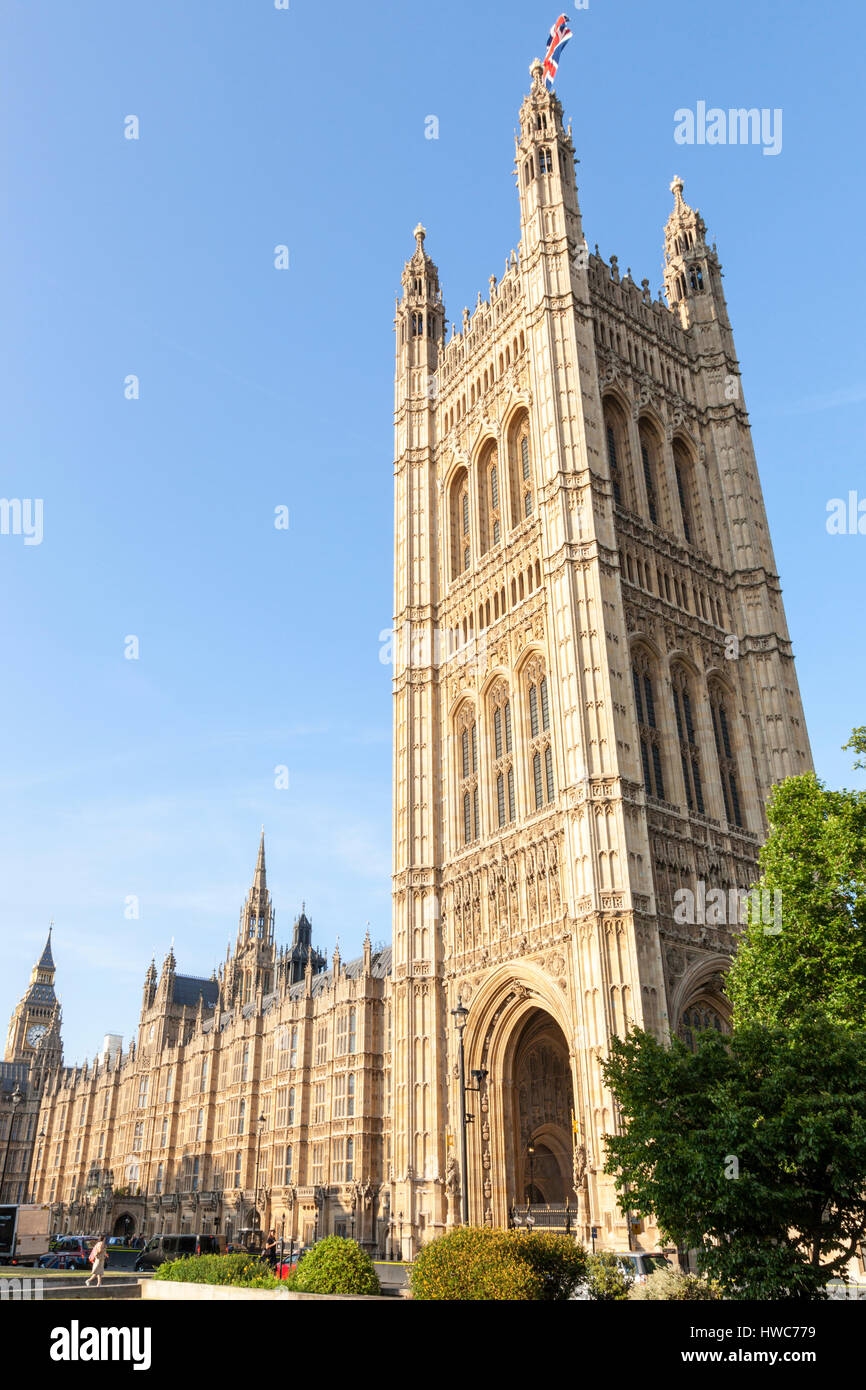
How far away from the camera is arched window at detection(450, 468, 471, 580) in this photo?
49688mm

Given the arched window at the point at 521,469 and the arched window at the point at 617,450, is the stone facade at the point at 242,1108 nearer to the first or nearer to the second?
the arched window at the point at 521,469

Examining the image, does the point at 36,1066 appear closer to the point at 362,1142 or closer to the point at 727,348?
the point at 362,1142

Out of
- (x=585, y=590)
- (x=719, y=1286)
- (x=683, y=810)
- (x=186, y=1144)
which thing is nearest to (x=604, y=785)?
(x=683, y=810)

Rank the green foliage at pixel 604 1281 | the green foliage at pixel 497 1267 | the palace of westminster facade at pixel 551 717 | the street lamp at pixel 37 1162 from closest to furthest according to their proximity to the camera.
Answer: the green foliage at pixel 497 1267
the green foliage at pixel 604 1281
the palace of westminster facade at pixel 551 717
the street lamp at pixel 37 1162

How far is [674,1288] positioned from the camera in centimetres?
Answer: 1772

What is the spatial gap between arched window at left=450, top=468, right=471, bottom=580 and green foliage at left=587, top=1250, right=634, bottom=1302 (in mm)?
33585

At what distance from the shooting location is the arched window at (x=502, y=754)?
41.1m

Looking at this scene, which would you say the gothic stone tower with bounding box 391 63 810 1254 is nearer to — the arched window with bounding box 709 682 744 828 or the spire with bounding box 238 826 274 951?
the arched window with bounding box 709 682 744 828

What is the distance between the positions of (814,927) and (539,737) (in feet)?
53.3

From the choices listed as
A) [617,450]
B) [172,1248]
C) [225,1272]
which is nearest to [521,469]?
[617,450]

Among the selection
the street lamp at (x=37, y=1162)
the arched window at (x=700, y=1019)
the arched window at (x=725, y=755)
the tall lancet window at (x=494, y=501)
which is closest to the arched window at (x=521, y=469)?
the tall lancet window at (x=494, y=501)

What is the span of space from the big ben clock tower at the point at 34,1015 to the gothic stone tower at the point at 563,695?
130171 mm
